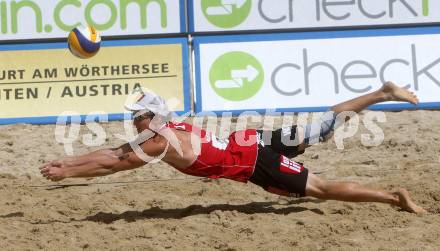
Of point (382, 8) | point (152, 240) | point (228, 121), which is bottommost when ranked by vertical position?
point (152, 240)

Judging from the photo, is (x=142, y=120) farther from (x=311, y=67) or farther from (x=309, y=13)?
(x=309, y=13)

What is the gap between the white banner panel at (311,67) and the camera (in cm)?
950

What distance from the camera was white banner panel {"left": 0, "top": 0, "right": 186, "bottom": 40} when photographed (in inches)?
375

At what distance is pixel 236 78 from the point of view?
9.51m

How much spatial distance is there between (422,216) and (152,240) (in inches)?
73.3

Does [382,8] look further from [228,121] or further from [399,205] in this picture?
[399,205]

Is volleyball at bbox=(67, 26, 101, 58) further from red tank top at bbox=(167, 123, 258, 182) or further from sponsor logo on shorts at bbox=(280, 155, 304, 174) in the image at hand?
sponsor logo on shorts at bbox=(280, 155, 304, 174)

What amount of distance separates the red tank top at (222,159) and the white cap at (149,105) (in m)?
0.18

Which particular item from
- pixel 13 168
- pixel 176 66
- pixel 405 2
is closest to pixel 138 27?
pixel 176 66

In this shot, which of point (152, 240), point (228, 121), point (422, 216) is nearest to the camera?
point (152, 240)

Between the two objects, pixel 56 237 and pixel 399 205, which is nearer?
pixel 56 237

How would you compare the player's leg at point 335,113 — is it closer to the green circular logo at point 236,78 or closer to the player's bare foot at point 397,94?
the player's bare foot at point 397,94

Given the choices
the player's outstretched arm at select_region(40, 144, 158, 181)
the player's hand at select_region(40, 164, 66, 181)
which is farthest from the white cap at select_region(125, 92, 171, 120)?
the player's hand at select_region(40, 164, 66, 181)

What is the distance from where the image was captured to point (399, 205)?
5.68 metres
